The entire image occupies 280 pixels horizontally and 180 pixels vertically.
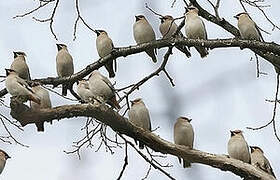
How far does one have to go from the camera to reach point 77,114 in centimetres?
543

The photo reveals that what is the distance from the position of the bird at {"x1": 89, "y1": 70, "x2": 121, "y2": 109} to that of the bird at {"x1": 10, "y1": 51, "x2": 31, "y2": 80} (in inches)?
40.3

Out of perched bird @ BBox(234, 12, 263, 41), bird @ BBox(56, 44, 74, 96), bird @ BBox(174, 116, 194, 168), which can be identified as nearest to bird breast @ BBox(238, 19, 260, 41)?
perched bird @ BBox(234, 12, 263, 41)

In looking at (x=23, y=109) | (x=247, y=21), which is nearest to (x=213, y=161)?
(x=23, y=109)

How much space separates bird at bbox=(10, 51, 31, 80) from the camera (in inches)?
310

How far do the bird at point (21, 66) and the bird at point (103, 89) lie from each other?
102cm

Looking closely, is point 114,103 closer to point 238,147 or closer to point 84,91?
point 84,91

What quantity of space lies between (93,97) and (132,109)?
493 millimetres

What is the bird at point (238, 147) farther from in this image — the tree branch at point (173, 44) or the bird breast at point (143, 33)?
the bird breast at point (143, 33)

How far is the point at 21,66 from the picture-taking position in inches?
314

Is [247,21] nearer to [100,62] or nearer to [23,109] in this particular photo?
[100,62]

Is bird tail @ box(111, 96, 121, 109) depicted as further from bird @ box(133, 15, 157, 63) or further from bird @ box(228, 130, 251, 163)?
bird @ box(133, 15, 157, 63)

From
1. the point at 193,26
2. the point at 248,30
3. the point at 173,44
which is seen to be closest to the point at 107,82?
the point at 173,44

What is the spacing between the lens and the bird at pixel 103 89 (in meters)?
7.09

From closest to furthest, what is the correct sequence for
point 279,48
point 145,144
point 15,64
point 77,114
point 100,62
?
point 77,114
point 145,144
point 279,48
point 100,62
point 15,64
